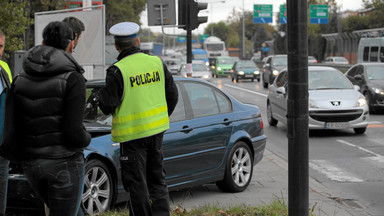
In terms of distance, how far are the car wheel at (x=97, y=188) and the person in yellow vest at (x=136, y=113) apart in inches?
59.4

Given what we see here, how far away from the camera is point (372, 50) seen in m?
32.0

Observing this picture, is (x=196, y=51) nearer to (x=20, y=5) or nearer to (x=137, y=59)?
(x=20, y=5)

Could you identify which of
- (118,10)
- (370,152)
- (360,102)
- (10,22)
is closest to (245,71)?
(118,10)

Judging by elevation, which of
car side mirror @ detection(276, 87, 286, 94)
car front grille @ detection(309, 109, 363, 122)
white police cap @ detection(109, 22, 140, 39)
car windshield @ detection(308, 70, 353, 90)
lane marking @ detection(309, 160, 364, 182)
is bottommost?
lane marking @ detection(309, 160, 364, 182)

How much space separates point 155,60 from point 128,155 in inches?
30.1

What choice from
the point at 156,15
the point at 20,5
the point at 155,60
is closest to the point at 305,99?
the point at 155,60

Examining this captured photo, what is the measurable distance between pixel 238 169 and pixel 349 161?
3.33m

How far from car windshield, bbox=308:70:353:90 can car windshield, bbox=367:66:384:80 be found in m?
4.18

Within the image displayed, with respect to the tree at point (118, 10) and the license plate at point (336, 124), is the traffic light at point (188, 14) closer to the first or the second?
the license plate at point (336, 124)

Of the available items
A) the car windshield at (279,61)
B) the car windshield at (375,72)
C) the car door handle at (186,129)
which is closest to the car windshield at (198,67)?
the car windshield at (279,61)

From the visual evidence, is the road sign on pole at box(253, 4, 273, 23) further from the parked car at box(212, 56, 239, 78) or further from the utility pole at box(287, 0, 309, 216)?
the utility pole at box(287, 0, 309, 216)

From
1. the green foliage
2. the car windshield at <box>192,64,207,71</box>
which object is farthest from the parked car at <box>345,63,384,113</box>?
the car windshield at <box>192,64,207,71</box>

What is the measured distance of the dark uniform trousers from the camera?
4730 mm

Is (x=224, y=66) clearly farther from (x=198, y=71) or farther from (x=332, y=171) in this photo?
(x=332, y=171)
